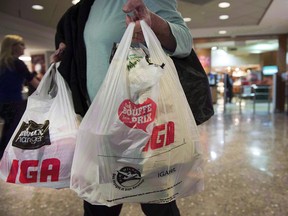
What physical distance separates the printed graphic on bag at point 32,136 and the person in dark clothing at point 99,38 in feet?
0.37

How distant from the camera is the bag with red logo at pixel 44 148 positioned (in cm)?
78

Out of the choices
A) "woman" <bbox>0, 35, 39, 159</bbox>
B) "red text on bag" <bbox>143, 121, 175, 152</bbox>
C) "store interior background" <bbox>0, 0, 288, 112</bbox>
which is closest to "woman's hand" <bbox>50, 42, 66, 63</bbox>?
"red text on bag" <bbox>143, 121, 175, 152</bbox>

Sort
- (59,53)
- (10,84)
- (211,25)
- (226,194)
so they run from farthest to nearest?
(211,25)
(10,84)
(226,194)
(59,53)

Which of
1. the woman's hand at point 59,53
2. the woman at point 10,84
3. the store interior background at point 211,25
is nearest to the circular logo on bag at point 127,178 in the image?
the woman's hand at point 59,53

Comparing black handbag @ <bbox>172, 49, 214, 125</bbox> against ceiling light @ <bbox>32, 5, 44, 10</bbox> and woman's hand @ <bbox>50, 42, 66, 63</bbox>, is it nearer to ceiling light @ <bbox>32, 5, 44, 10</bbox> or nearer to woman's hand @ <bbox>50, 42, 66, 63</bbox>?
woman's hand @ <bbox>50, 42, 66, 63</bbox>

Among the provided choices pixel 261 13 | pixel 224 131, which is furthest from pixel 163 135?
pixel 261 13

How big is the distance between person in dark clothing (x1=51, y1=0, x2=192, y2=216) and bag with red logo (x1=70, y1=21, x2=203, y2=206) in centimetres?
7

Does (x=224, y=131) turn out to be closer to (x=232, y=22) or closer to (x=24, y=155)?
(x=232, y=22)

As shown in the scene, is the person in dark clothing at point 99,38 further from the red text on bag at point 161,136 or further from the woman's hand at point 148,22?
the red text on bag at point 161,136

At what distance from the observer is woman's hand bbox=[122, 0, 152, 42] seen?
2.15ft

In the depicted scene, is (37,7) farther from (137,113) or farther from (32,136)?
(137,113)

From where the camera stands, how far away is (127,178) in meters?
0.65

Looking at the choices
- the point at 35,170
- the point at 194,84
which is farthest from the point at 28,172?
the point at 194,84

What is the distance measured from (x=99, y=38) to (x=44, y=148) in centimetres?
34
